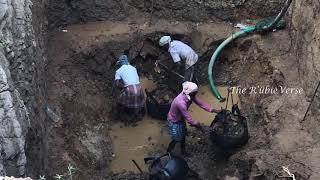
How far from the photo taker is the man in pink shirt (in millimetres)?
8977

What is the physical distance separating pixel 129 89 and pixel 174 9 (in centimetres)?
292

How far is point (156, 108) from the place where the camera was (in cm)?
1061

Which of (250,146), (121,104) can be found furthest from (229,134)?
(121,104)

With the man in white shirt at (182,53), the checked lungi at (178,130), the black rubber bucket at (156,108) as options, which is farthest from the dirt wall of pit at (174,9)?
the checked lungi at (178,130)

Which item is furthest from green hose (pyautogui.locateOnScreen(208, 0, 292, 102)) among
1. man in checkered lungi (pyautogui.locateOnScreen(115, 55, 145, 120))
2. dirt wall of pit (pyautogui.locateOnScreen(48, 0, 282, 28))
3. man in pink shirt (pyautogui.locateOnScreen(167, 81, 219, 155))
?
man in pink shirt (pyautogui.locateOnScreen(167, 81, 219, 155))

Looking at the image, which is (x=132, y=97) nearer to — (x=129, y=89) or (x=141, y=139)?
(x=129, y=89)

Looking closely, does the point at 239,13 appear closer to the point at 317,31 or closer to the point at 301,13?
Answer: the point at 301,13

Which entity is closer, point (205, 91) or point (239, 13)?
point (205, 91)

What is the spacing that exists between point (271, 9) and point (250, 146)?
423cm

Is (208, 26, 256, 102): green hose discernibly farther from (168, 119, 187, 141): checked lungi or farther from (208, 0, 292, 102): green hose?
(168, 119, 187, 141): checked lungi

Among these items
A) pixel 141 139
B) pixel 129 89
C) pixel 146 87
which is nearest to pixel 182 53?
pixel 146 87

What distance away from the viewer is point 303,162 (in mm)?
8328

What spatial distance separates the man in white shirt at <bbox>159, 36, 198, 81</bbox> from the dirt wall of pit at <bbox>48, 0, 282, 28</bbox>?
1.48 metres

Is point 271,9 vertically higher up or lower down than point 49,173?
higher up
